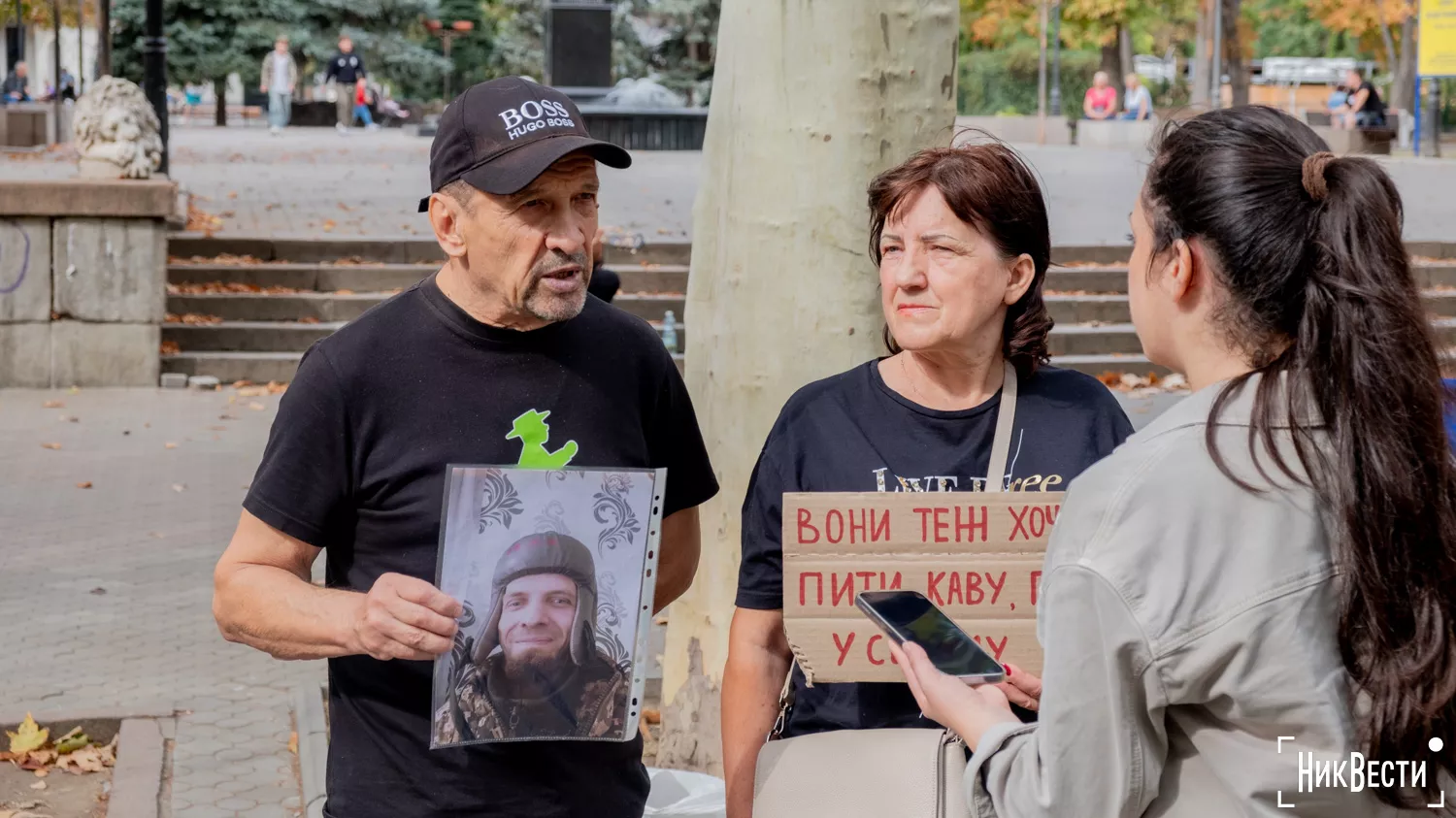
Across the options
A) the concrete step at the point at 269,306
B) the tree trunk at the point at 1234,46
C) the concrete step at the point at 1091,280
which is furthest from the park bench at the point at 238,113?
the concrete step at the point at 1091,280

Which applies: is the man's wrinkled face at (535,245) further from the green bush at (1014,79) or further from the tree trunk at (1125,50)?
the green bush at (1014,79)

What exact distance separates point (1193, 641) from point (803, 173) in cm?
289

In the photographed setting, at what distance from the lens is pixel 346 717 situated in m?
2.64

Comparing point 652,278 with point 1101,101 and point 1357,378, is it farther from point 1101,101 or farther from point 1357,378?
point 1101,101

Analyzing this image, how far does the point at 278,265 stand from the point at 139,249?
78.2 inches

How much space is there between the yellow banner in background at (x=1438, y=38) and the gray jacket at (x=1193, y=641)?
31.5 meters

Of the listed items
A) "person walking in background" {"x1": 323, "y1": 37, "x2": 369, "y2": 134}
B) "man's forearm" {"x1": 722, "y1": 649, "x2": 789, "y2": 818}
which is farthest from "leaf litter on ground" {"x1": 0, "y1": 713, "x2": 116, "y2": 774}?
"person walking in background" {"x1": 323, "y1": 37, "x2": 369, "y2": 134}

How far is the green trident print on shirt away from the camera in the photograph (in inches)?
102

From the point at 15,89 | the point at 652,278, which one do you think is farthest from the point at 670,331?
the point at 15,89

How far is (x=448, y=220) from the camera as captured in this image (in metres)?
2.67

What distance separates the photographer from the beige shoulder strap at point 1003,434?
2629 mm

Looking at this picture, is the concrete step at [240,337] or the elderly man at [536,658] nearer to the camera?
the elderly man at [536,658]

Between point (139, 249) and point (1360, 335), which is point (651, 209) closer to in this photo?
point (139, 249)

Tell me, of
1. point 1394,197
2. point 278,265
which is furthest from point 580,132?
point 278,265
